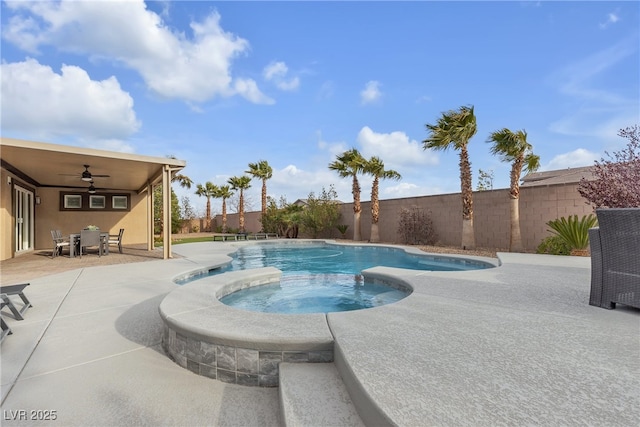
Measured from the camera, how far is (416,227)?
1409 centimetres

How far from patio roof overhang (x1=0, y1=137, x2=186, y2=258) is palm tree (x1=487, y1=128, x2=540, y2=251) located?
418 inches

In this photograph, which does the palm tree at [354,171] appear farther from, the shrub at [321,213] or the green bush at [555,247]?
the green bush at [555,247]

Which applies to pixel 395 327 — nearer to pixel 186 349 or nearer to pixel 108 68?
pixel 186 349

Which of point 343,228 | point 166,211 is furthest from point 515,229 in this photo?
point 166,211

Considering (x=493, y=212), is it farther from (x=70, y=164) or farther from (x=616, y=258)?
(x=70, y=164)

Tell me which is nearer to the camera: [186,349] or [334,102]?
[186,349]

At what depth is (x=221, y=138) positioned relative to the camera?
16.2 meters

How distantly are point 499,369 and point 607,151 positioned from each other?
9.11 metres

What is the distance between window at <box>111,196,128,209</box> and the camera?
15.0 m

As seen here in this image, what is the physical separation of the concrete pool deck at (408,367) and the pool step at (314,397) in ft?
0.24

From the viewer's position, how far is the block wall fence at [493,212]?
9.98 m

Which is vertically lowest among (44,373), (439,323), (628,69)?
(44,373)


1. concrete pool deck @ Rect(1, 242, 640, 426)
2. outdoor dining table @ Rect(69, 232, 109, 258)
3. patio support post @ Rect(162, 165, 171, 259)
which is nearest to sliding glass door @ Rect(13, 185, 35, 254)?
outdoor dining table @ Rect(69, 232, 109, 258)

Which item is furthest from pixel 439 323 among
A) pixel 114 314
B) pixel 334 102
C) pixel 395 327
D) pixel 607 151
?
pixel 334 102
